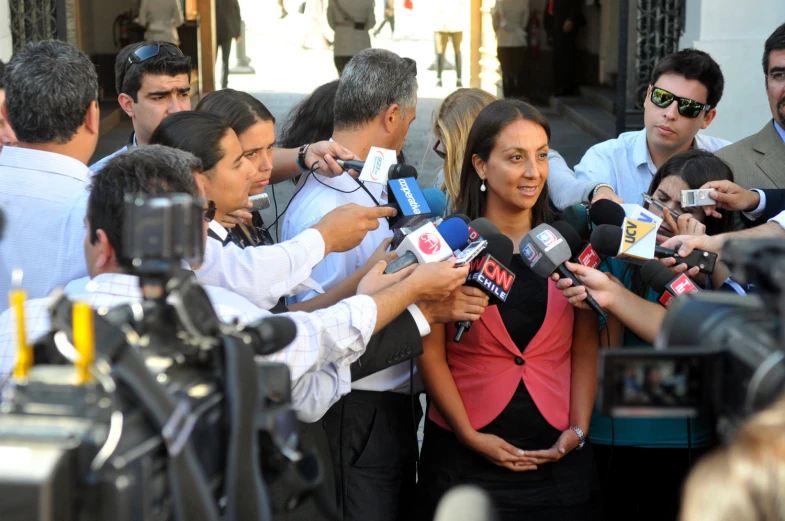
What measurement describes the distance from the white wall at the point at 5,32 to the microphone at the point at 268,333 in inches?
243

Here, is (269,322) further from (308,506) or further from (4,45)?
(4,45)

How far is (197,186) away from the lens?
250 centimetres

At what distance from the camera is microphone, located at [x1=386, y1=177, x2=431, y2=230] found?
3172 mm

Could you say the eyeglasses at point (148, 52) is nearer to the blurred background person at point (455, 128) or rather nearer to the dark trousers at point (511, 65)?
the blurred background person at point (455, 128)

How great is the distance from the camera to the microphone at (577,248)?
3.11m

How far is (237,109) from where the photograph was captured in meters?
3.64

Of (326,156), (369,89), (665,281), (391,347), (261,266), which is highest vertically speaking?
(369,89)

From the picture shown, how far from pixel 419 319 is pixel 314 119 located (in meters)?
1.55

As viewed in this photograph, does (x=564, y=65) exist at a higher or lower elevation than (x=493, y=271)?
lower

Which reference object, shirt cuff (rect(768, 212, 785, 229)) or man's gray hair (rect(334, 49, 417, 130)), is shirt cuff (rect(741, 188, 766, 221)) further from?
man's gray hair (rect(334, 49, 417, 130))

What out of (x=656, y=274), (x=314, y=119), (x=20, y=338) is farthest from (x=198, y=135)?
(x=20, y=338)

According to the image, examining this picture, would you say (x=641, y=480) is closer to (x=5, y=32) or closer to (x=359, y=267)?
(x=359, y=267)

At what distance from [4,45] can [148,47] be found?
3642 mm

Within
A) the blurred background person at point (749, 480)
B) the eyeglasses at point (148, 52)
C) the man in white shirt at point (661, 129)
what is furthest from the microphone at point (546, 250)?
the eyeglasses at point (148, 52)
